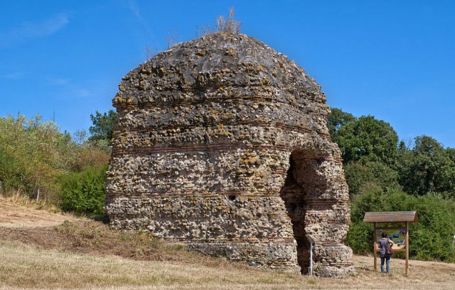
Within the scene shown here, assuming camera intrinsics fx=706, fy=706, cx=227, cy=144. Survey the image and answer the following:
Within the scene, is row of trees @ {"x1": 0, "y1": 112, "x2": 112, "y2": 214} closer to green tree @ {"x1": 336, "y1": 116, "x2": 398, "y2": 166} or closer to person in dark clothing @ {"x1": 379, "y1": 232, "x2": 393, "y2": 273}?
person in dark clothing @ {"x1": 379, "y1": 232, "x2": 393, "y2": 273}

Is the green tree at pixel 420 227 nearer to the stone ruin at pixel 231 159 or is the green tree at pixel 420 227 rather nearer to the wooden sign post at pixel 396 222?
the wooden sign post at pixel 396 222

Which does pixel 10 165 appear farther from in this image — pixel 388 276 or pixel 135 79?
pixel 388 276

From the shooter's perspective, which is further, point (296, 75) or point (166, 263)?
point (296, 75)

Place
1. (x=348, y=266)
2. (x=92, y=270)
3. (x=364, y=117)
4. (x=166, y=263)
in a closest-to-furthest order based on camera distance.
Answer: (x=92, y=270)
(x=166, y=263)
(x=348, y=266)
(x=364, y=117)

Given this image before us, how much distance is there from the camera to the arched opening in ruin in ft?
65.8

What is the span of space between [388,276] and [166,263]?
25.4 feet

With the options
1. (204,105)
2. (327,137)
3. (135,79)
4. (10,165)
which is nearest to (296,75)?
(327,137)

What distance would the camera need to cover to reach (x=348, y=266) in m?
19.9

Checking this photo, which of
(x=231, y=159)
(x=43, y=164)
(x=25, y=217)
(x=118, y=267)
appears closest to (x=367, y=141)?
(x=43, y=164)

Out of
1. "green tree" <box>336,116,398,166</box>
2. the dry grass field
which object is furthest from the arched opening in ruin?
"green tree" <box>336,116,398,166</box>

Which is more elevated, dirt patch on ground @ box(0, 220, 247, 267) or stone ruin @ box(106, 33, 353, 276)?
stone ruin @ box(106, 33, 353, 276)

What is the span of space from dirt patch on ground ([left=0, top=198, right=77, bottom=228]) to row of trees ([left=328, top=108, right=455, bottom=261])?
15158mm

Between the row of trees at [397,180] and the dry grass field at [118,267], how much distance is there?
12.3 m

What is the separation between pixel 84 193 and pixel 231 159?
16.8 m
